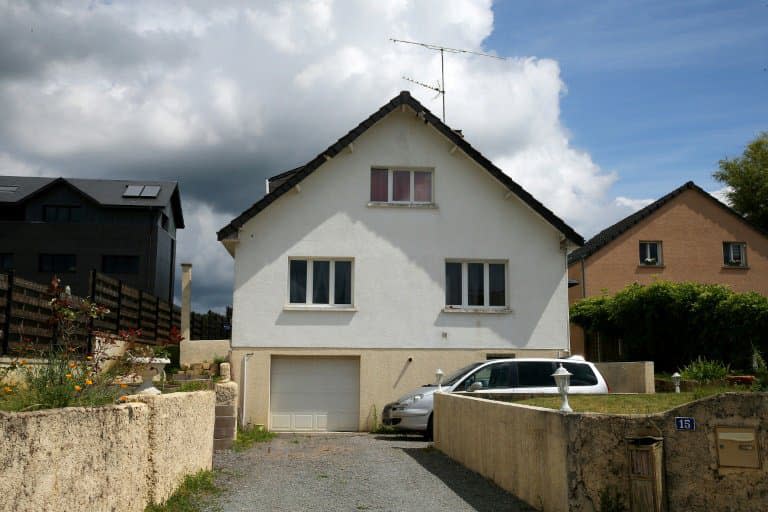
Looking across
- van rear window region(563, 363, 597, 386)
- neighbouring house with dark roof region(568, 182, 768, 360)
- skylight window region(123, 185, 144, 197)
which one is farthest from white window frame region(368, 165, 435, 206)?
skylight window region(123, 185, 144, 197)

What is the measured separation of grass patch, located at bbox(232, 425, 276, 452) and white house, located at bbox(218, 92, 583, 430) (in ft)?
2.44

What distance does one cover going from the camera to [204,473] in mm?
10594

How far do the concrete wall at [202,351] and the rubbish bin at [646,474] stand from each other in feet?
49.0

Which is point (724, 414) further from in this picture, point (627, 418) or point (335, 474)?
point (335, 474)

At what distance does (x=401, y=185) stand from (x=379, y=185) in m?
0.59

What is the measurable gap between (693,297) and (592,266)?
437 inches

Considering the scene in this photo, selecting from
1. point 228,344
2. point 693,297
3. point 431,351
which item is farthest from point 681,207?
point 228,344

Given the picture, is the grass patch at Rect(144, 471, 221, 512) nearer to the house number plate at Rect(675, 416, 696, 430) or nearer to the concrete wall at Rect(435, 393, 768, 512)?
the concrete wall at Rect(435, 393, 768, 512)

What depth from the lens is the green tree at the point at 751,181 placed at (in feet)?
143

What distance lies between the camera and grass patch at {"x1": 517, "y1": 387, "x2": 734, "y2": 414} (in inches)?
444

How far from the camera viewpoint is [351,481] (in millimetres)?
10930

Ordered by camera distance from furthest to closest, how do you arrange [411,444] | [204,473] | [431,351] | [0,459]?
[431,351] → [411,444] → [204,473] → [0,459]

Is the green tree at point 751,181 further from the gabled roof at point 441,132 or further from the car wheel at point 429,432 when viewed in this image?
the car wheel at point 429,432

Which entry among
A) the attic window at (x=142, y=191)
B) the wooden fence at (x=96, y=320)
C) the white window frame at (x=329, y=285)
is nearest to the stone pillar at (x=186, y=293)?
the wooden fence at (x=96, y=320)
